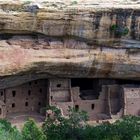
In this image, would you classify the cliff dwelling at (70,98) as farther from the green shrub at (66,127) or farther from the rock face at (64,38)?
the green shrub at (66,127)

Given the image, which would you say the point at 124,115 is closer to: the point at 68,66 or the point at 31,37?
the point at 68,66

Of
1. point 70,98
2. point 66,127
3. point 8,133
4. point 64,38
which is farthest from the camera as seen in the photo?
point 70,98

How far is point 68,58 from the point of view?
1616 centimetres

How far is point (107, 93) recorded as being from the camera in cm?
1761

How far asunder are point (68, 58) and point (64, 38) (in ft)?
1.75

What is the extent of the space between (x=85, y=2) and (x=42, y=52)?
5.67ft

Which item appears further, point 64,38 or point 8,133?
point 64,38

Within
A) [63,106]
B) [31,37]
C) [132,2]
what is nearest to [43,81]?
[63,106]

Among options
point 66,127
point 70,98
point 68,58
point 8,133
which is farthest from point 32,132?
point 70,98

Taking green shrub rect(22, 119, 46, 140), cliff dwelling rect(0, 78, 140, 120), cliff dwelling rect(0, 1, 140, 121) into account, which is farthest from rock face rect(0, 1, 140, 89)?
green shrub rect(22, 119, 46, 140)

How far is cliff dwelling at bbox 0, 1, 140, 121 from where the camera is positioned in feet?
50.6

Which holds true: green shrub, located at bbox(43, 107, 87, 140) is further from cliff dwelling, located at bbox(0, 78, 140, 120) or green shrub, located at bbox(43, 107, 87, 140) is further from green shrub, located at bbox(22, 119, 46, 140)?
green shrub, located at bbox(22, 119, 46, 140)

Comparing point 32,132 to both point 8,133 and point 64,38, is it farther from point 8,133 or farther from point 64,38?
point 64,38

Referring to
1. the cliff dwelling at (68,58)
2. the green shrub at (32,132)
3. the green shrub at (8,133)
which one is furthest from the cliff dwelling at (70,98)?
the green shrub at (32,132)
